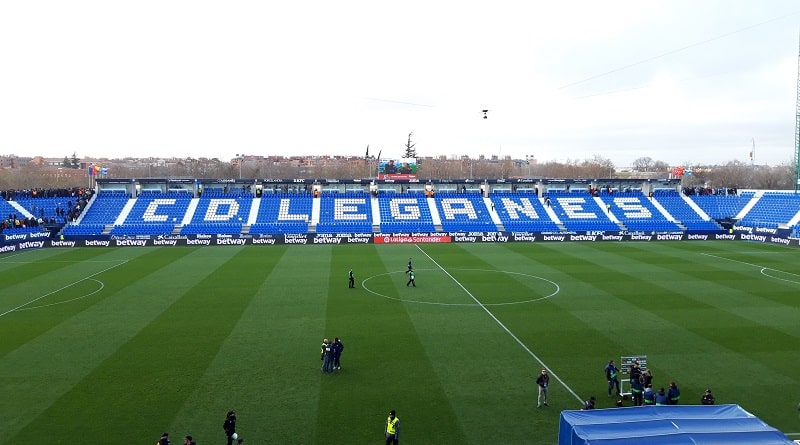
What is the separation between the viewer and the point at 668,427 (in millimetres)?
11391

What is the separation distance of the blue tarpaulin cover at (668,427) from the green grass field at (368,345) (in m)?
2.34

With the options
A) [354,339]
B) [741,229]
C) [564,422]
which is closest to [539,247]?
[741,229]

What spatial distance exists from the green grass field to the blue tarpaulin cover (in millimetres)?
2344

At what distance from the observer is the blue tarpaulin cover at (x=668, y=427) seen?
10875mm

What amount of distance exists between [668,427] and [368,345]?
1190 cm

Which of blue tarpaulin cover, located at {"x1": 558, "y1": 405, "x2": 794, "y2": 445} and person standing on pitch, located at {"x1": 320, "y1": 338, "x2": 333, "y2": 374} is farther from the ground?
blue tarpaulin cover, located at {"x1": 558, "y1": 405, "x2": 794, "y2": 445}

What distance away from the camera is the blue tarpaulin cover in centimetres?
1088

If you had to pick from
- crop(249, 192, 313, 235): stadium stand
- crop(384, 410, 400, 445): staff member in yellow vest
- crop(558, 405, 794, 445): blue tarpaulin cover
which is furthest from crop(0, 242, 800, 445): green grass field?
crop(249, 192, 313, 235): stadium stand

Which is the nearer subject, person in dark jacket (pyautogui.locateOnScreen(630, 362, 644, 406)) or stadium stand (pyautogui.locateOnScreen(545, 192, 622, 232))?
person in dark jacket (pyautogui.locateOnScreen(630, 362, 644, 406))

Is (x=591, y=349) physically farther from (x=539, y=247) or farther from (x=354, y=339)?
(x=539, y=247)

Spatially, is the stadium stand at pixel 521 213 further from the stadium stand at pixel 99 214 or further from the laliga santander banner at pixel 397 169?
the stadium stand at pixel 99 214

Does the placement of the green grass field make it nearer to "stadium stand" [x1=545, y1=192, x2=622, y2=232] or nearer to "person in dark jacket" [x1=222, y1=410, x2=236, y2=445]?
"person in dark jacket" [x1=222, y1=410, x2=236, y2=445]

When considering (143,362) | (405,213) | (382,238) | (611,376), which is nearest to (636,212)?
(405,213)

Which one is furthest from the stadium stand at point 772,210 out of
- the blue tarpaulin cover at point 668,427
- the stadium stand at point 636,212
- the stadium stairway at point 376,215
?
the blue tarpaulin cover at point 668,427
